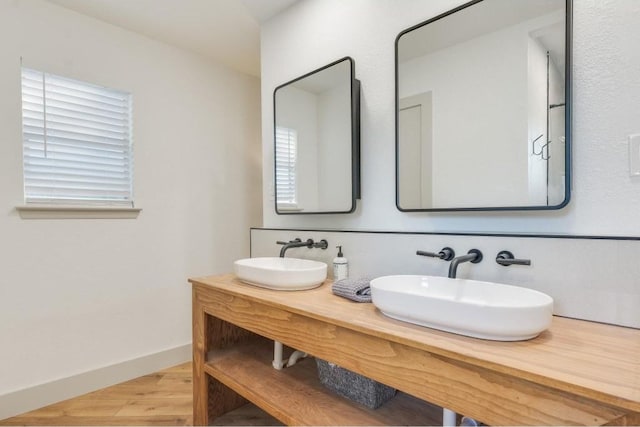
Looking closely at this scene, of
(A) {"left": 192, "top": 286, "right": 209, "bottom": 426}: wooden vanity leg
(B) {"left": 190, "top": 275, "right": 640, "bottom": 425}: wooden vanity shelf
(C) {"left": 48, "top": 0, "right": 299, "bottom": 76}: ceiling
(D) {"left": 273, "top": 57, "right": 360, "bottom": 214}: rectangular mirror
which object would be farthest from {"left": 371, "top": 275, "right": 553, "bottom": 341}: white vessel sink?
(C) {"left": 48, "top": 0, "right": 299, "bottom": 76}: ceiling

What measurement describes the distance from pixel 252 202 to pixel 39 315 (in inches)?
61.0

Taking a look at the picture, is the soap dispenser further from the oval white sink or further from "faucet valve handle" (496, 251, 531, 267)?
"faucet valve handle" (496, 251, 531, 267)

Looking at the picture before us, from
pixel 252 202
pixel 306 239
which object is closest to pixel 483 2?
pixel 306 239

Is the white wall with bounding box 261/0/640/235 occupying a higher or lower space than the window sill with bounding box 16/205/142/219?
higher

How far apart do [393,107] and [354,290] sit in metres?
0.83

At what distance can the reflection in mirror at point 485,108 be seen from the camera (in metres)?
1.05

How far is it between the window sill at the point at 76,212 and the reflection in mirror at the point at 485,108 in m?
1.77

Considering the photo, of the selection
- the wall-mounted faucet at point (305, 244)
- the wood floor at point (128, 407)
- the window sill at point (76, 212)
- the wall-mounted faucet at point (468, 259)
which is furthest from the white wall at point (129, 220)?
the wall-mounted faucet at point (468, 259)

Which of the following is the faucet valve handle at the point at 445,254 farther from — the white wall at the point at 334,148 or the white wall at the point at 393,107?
the white wall at the point at 334,148

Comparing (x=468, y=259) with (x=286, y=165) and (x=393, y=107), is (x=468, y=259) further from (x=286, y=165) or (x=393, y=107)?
(x=286, y=165)

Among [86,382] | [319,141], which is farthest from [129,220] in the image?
[319,141]

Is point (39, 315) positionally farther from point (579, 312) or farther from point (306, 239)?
point (579, 312)

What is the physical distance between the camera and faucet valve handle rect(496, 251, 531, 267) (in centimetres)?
103

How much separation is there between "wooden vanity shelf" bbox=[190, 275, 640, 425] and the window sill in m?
0.96
